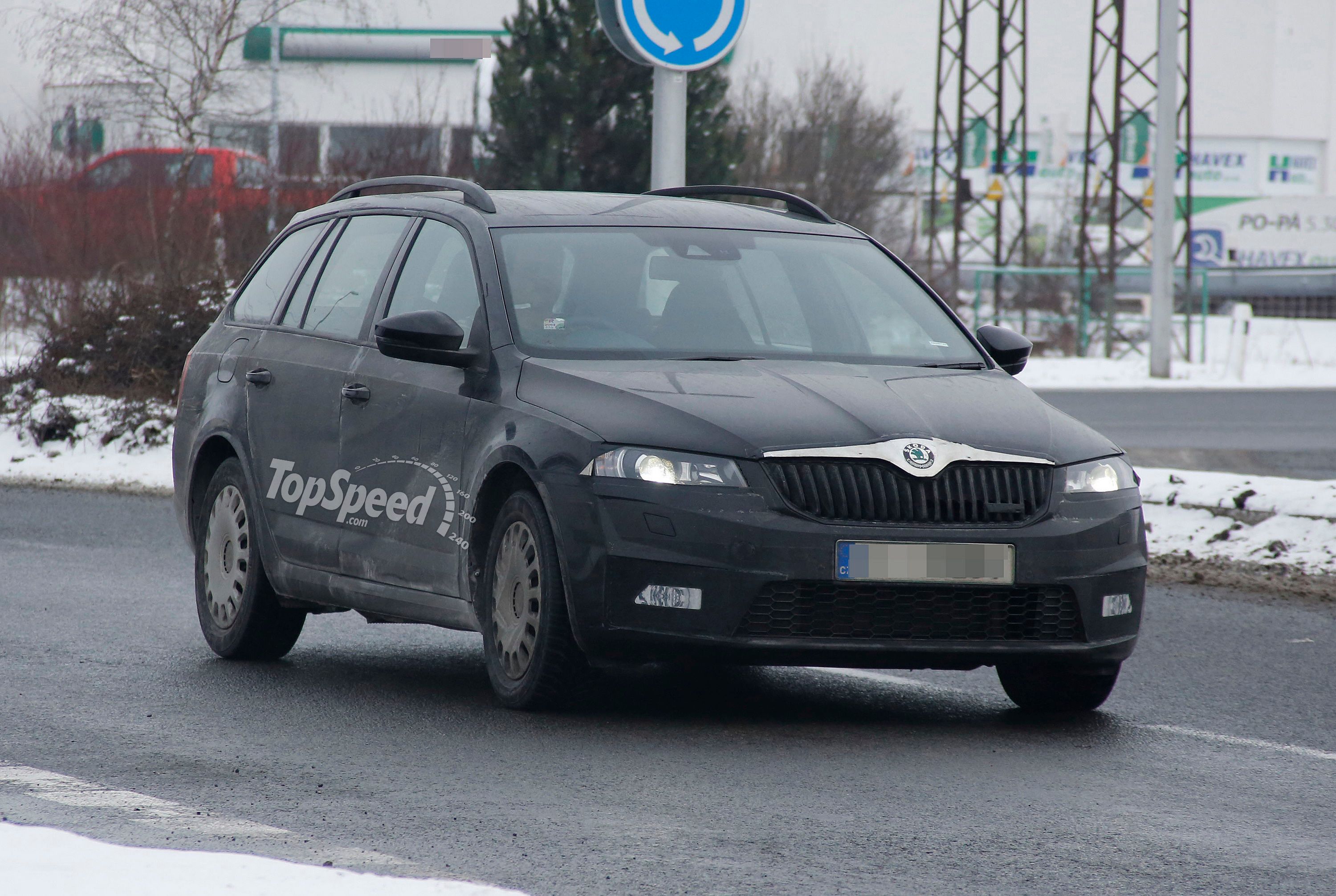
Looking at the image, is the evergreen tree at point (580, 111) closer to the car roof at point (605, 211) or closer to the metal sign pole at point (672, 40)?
the metal sign pole at point (672, 40)

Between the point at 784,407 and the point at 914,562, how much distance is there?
581 mm

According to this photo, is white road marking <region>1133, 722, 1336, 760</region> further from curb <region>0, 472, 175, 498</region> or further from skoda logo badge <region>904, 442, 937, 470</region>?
curb <region>0, 472, 175, 498</region>

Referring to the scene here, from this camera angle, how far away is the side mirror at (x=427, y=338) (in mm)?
6641

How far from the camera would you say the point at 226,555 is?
7.87 m

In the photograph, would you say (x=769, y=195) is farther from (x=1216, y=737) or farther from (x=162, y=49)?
(x=162, y=49)

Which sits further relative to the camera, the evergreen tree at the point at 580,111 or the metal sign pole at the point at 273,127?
the evergreen tree at the point at 580,111

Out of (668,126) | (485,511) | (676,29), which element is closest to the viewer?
(485,511)

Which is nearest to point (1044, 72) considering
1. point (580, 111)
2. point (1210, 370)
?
point (1210, 370)

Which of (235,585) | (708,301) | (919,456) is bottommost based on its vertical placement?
(235,585)

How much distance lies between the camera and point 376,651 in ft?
26.2

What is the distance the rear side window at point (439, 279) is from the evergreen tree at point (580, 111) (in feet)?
68.4

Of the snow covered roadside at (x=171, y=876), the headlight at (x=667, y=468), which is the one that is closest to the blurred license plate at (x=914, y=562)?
the headlight at (x=667, y=468)

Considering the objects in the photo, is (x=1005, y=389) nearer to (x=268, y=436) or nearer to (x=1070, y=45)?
(x=268, y=436)

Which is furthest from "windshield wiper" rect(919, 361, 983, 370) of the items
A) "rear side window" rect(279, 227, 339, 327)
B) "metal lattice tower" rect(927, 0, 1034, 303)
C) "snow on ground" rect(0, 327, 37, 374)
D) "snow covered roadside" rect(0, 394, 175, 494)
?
"metal lattice tower" rect(927, 0, 1034, 303)
